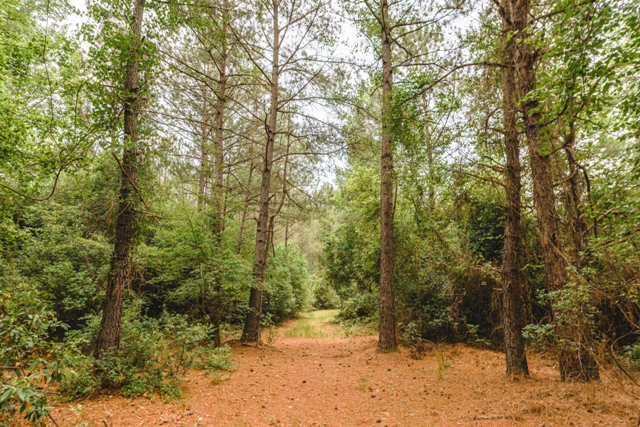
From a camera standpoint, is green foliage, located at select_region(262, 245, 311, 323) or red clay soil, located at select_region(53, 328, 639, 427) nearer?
red clay soil, located at select_region(53, 328, 639, 427)

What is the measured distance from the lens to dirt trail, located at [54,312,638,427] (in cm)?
386

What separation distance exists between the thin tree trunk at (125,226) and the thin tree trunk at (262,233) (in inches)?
156

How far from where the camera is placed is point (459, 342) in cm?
878

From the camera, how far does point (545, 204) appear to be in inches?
196

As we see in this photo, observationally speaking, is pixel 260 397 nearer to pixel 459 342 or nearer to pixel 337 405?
pixel 337 405

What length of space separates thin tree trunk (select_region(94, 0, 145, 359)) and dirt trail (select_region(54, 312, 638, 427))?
99cm

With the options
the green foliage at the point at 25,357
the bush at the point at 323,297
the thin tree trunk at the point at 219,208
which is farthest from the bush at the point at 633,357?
the bush at the point at 323,297

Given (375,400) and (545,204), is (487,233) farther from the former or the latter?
(375,400)

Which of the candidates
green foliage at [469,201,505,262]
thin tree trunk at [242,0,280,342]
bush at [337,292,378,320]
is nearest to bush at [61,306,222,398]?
thin tree trunk at [242,0,280,342]

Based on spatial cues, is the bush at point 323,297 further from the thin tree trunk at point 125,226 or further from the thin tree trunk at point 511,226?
the thin tree trunk at point 125,226

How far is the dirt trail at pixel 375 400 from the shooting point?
3.86 metres

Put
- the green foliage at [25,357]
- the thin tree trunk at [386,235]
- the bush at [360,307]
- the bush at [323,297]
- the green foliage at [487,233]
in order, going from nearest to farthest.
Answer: the green foliage at [25,357]
the thin tree trunk at [386,235]
the green foliage at [487,233]
the bush at [360,307]
the bush at [323,297]

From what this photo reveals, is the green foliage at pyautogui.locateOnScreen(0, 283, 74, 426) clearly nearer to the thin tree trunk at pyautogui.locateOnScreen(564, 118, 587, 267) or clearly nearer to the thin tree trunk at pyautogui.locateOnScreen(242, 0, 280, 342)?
the thin tree trunk at pyautogui.locateOnScreen(242, 0, 280, 342)

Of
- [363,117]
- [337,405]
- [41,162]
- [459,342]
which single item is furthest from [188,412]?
[363,117]
